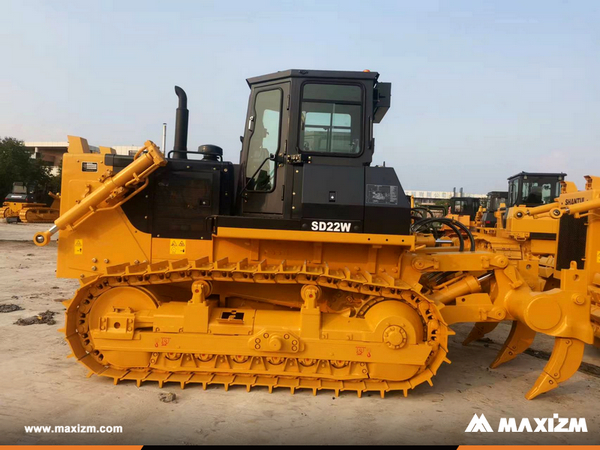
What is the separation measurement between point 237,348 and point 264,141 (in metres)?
2.29

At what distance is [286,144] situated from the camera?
4.32m

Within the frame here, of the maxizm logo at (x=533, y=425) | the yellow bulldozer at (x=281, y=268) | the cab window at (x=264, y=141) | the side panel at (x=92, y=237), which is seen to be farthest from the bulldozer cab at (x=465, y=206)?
the side panel at (x=92, y=237)

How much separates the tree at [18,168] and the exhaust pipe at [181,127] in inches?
1551

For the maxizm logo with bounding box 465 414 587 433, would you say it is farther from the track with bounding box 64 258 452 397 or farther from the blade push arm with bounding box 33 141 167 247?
the blade push arm with bounding box 33 141 167 247

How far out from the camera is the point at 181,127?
4875 mm

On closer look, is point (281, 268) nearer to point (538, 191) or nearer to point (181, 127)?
point (181, 127)

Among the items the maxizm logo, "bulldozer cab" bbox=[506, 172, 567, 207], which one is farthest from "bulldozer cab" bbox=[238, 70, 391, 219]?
"bulldozer cab" bbox=[506, 172, 567, 207]

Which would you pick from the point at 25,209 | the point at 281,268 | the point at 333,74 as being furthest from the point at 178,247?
the point at 25,209

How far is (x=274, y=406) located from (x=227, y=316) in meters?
1.04

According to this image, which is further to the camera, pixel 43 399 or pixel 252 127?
pixel 252 127

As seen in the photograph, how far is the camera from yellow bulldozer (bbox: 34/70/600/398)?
159 inches

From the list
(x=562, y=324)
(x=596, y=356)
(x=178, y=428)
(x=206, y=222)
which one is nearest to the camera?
(x=178, y=428)

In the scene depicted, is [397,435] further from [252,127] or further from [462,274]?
[252,127]

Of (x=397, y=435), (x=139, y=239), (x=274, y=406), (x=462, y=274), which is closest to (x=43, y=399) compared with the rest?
(x=139, y=239)
